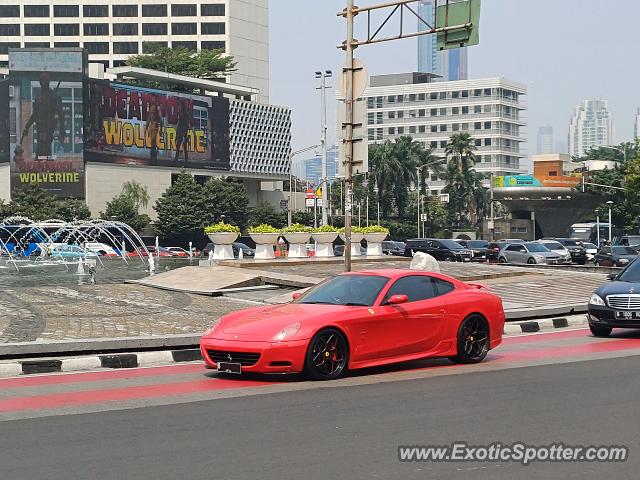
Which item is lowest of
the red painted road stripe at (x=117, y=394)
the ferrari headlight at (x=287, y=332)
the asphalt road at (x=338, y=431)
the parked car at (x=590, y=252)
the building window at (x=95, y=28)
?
the parked car at (x=590, y=252)

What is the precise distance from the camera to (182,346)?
1638cm

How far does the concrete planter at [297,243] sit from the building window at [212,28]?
103m

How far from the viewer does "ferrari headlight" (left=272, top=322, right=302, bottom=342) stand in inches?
474

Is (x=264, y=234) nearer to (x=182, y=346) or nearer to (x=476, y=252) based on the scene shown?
(x=182, y=346)

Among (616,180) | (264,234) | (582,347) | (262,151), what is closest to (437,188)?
(262,151)

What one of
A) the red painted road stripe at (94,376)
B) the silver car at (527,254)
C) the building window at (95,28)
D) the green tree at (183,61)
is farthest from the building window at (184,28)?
the red painted road stripe at (94,376)

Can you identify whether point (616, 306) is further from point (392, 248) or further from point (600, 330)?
point (392, 248)

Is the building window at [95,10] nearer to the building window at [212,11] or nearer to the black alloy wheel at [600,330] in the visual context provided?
the building window at [212,11]

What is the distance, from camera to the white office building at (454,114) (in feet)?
600

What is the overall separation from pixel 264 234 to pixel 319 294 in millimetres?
22820

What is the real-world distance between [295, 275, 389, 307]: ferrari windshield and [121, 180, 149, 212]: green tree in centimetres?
9111

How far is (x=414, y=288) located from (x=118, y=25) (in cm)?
12744

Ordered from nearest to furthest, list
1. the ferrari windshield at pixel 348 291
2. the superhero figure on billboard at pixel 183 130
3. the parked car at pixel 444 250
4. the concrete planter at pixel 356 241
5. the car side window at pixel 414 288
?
the ferrari windshield at pixel 348 291 → the car side window at pixel 414 288 → the concrete planter at pixel 356 241 → the parked car at pixel 444 250 → the superhero figure on billboard at pixel 183 130

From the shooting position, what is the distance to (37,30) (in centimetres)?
13375
